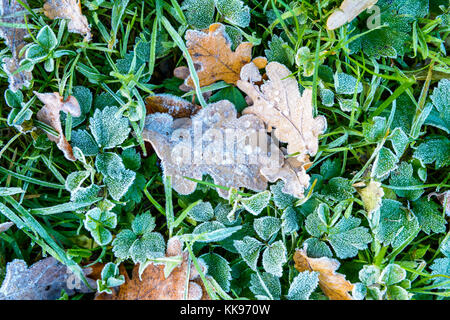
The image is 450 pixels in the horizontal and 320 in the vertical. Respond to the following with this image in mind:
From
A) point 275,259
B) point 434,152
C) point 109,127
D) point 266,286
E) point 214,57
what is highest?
point 214,57

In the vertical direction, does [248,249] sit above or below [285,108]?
below

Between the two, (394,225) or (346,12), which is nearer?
(346,12)

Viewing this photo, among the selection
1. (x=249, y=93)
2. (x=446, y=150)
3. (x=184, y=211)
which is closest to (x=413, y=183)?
(x=446, y=150)

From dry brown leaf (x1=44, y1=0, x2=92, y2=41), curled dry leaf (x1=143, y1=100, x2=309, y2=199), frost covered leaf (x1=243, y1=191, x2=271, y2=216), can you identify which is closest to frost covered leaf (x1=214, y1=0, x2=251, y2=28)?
curled dry leaf (x1=143, y1=100, x2=309, y2=199)

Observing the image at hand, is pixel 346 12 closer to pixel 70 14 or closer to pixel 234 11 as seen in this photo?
pixel 234 11

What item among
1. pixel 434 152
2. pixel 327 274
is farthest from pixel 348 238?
pixel 434 152

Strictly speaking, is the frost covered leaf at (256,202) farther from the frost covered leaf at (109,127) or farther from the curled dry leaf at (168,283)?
the frost covered leaf at (109,127)
